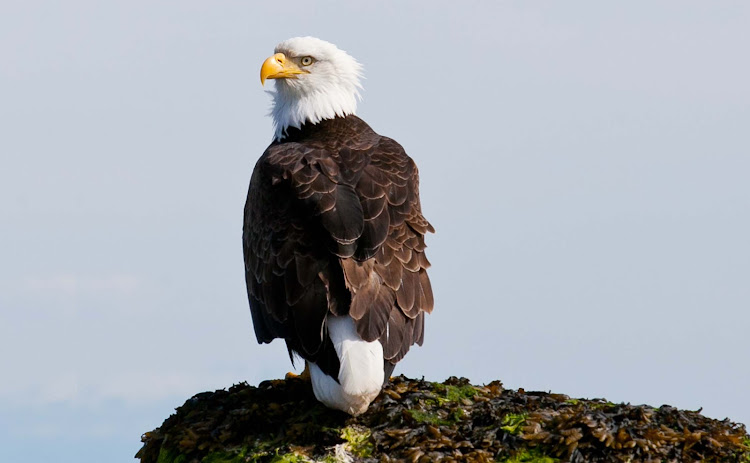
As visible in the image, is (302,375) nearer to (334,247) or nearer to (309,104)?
(334,247)

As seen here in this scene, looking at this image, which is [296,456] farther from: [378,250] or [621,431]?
[621,431]

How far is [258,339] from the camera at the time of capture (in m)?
9.80

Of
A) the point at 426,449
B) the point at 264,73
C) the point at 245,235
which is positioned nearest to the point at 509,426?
the point at 426,449

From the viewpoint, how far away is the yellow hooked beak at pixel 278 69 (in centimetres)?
1166

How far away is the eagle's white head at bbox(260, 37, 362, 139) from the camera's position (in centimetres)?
1167

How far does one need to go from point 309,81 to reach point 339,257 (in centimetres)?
325

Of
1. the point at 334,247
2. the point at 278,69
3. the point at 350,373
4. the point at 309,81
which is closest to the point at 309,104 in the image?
the point at 309,81

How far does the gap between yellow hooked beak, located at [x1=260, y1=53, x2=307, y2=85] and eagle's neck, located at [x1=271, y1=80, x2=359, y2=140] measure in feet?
0.51

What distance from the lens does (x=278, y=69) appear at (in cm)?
1172

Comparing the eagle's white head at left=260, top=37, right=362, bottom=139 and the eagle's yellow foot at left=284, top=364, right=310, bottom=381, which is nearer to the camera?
the eagle's yellow foot at left=284, top=364, right=310, bottom=381

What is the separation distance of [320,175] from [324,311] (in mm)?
1621

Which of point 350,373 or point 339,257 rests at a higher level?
point 339,257

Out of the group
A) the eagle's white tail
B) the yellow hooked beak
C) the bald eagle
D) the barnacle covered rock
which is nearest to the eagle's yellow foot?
the barnacle covered rock

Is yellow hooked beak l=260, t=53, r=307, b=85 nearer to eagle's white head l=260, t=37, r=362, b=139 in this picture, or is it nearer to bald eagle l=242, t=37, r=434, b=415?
eagle's white head l=260, t=37, r=362, b=139
